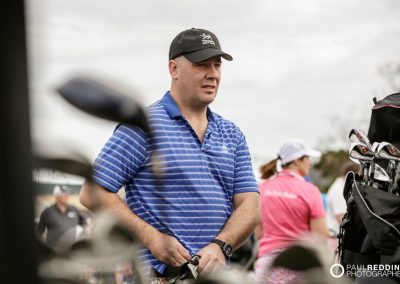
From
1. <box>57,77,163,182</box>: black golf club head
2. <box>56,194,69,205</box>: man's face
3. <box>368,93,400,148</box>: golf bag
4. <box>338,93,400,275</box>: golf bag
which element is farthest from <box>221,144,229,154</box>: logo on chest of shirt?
<box>57,77,163,182</box>: black golf club head

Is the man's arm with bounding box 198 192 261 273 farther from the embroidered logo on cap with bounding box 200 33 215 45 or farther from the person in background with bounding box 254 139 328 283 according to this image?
the person in background with bounding box 254 139 328 283

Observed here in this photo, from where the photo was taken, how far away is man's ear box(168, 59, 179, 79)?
339 centimetres

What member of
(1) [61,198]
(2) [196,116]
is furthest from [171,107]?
(1) [61,198]

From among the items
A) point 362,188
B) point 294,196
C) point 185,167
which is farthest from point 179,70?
point 294,196

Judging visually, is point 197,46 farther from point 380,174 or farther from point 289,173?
point 289,173

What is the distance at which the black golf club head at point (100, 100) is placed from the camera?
2.49 feet

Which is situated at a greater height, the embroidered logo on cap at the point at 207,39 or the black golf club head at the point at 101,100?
the black golf club head at the point at 101,100

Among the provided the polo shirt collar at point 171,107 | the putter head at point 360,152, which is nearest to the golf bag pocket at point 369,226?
the putter head at point 360,152

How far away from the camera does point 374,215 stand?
11.7ft

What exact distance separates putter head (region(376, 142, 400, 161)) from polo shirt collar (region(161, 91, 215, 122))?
0.89 m

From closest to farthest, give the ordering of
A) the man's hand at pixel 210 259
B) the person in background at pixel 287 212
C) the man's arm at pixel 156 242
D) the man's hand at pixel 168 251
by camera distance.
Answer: the man's arm at pixel 156 242 → the man's hand at pixel 168 251 → the man's hand at pixel 210 259 → the person in background at pixel 287 212

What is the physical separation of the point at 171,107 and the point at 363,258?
4.23 ft

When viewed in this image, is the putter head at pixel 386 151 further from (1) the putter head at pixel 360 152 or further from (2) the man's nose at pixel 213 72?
(2) the man's nose at pixel 213 72

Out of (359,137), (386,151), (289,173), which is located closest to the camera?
(386,151)
